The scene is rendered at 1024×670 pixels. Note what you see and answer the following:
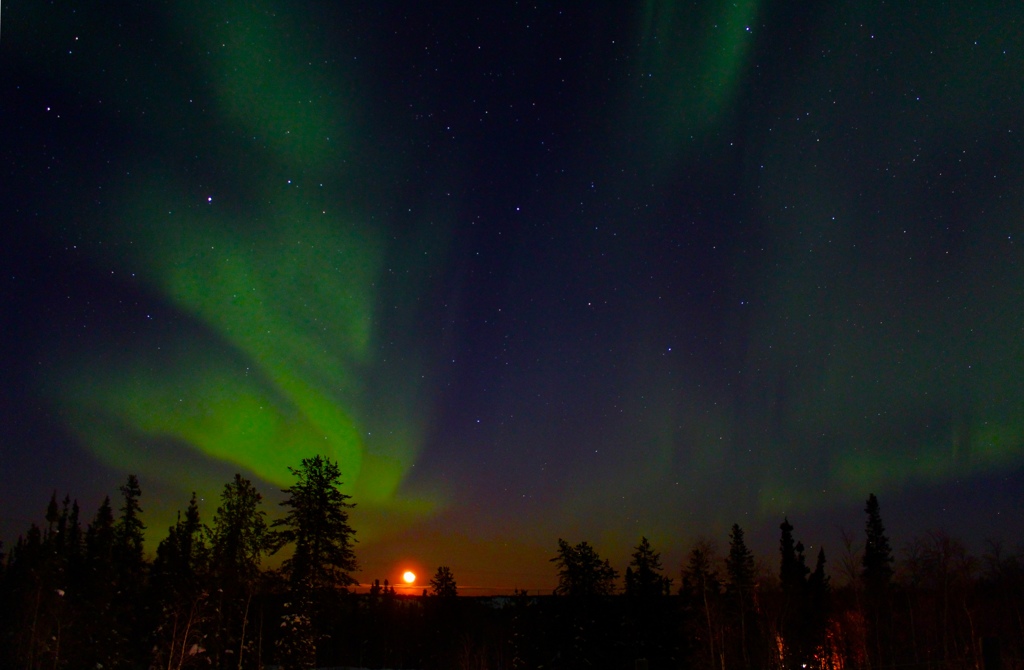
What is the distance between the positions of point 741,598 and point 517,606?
681 inches

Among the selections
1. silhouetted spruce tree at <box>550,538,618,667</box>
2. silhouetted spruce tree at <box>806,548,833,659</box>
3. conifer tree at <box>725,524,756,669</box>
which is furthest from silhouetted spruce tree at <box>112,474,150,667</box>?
silhouetted spruce tree at <box>806,548,833,659</box>

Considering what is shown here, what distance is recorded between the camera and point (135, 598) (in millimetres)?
43656

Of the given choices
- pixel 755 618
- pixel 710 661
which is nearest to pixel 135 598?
pixel 710 661

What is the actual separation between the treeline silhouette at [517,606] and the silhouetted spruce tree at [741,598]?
0.28m

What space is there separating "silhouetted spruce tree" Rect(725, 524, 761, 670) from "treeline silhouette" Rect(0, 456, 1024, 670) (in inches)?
11.0

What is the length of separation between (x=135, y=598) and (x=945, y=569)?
Answer: 171ft

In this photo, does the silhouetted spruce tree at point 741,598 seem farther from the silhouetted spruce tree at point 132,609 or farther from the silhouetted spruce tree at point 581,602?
the silhouetted spruce tree at point 132,609

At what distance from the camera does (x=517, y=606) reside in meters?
59.0

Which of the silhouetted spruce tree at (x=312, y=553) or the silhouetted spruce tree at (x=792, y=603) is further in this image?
the silhouetted spruce tree at (x=792, y=603)

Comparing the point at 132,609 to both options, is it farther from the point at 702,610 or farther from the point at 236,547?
the point at 702,610

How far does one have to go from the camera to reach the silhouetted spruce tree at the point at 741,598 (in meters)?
52.7

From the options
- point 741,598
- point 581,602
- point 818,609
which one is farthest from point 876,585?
point 581,602

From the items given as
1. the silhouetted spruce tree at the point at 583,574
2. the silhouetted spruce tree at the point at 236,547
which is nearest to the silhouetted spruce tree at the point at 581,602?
the silhouetted spruce tree at the point at 583,574

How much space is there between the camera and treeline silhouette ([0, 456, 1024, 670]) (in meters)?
34.0
